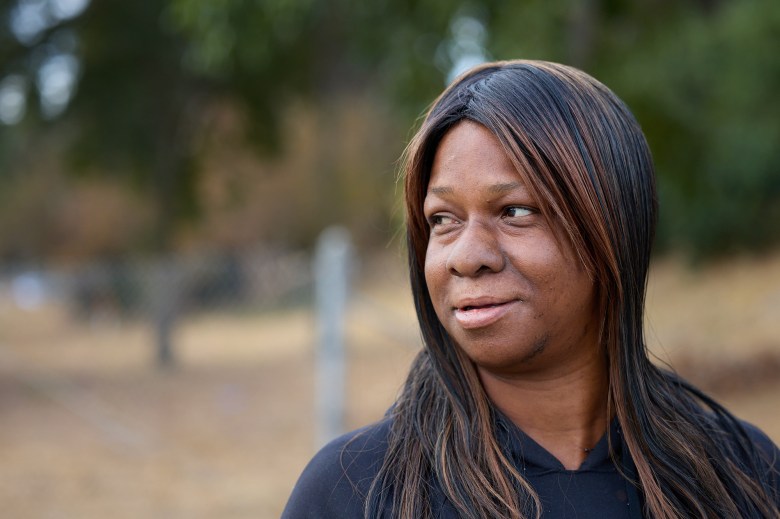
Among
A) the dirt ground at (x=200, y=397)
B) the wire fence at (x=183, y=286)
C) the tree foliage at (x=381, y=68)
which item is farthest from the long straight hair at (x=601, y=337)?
the wire fence at (x=183, y=286)

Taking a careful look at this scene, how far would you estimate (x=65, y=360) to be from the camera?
10.3 metres

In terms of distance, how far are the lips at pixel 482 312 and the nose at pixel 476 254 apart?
5cm

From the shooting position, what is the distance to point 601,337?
5.09 ft

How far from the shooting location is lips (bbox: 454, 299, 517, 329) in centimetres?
144

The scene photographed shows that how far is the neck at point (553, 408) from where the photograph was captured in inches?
60.9

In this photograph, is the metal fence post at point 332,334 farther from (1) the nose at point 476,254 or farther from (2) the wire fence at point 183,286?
(1) the nose at point 476,254

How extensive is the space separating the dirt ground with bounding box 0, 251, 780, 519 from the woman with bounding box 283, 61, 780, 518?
10.1 ft

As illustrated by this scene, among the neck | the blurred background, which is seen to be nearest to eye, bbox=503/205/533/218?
the neck

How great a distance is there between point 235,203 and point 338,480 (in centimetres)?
1263

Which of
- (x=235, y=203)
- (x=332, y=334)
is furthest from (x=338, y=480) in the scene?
(x=235, y=203)

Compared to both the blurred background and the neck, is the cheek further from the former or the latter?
the blurred background

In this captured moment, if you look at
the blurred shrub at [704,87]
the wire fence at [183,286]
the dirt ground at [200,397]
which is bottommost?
the dirt ground at [200,397]

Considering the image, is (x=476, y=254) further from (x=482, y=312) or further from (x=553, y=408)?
(x=553, y=408)

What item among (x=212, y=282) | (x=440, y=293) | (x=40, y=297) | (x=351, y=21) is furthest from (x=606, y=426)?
(x=40, y=297)
